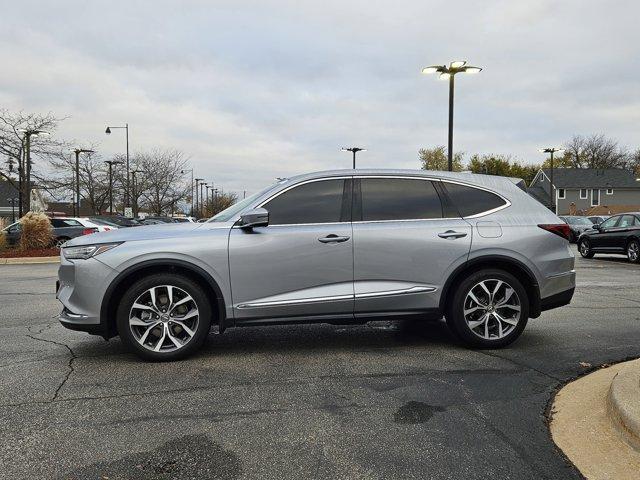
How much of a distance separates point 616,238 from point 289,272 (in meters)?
15.8

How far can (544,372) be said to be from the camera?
456cm

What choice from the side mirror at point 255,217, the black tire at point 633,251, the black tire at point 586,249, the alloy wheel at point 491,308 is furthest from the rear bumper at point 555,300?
the black tire at point 586,249

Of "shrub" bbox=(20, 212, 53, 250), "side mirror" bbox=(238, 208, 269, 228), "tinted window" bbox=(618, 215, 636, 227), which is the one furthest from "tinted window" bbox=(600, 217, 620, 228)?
"shrub" bbox=(20, 212, 53, 250)

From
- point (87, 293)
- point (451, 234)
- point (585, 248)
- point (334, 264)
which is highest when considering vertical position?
point (451, 234)

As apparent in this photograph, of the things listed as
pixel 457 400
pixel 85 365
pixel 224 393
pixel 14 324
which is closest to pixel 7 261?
pixel 14 324

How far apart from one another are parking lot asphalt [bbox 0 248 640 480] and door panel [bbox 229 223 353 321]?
508 mm

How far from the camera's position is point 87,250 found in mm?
4742

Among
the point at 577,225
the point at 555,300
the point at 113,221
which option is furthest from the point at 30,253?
the point at 577,225

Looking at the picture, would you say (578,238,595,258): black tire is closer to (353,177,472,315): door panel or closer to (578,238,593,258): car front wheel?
(578,238,593,258): car front wheel

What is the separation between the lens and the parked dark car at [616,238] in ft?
53.8

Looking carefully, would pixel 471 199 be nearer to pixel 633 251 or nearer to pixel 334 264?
pixel 334 264

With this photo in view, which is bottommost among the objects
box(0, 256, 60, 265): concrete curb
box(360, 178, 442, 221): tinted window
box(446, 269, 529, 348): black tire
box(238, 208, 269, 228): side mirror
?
box(0, 256, 60, 265): concrete curb

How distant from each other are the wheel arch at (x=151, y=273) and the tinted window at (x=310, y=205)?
31.6 inches

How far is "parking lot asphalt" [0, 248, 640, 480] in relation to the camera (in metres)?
2.91
